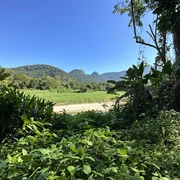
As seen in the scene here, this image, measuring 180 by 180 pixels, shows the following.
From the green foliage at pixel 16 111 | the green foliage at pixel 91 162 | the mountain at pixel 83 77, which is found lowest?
the green foliage at pixel 91 162

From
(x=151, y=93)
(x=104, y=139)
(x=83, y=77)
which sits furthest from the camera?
(x=83, y=77)

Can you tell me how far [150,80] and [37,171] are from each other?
184 centimetres

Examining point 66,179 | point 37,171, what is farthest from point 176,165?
point 37,171

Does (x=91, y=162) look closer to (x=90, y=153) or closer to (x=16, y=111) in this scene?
(x=90, y=153)

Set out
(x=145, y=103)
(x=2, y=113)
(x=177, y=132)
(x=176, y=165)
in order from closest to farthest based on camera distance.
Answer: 1. (x=176, y=165)
2. (x=177, y=132)
3. (x=2, y=113)
4. (x=145, y=103)

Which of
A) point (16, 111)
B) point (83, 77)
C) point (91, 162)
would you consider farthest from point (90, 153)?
point (83, 77)

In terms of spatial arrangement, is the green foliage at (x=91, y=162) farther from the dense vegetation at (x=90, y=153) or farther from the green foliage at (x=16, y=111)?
the green foliage at (x=16, y=111)

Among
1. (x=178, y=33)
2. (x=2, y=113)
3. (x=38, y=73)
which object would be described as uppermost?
(x=38, y=73)

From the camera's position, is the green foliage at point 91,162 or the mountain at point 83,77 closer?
the green foliage at point 91,162

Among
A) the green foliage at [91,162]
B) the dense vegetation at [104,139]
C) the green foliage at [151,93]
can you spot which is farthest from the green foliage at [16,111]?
the green foliage at [151,93]

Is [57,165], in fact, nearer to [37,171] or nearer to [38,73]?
[37,171]

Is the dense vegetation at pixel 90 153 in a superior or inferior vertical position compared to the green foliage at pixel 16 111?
inferior

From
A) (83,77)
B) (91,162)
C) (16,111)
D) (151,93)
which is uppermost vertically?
(83,77)

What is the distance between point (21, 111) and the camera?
153 cm
